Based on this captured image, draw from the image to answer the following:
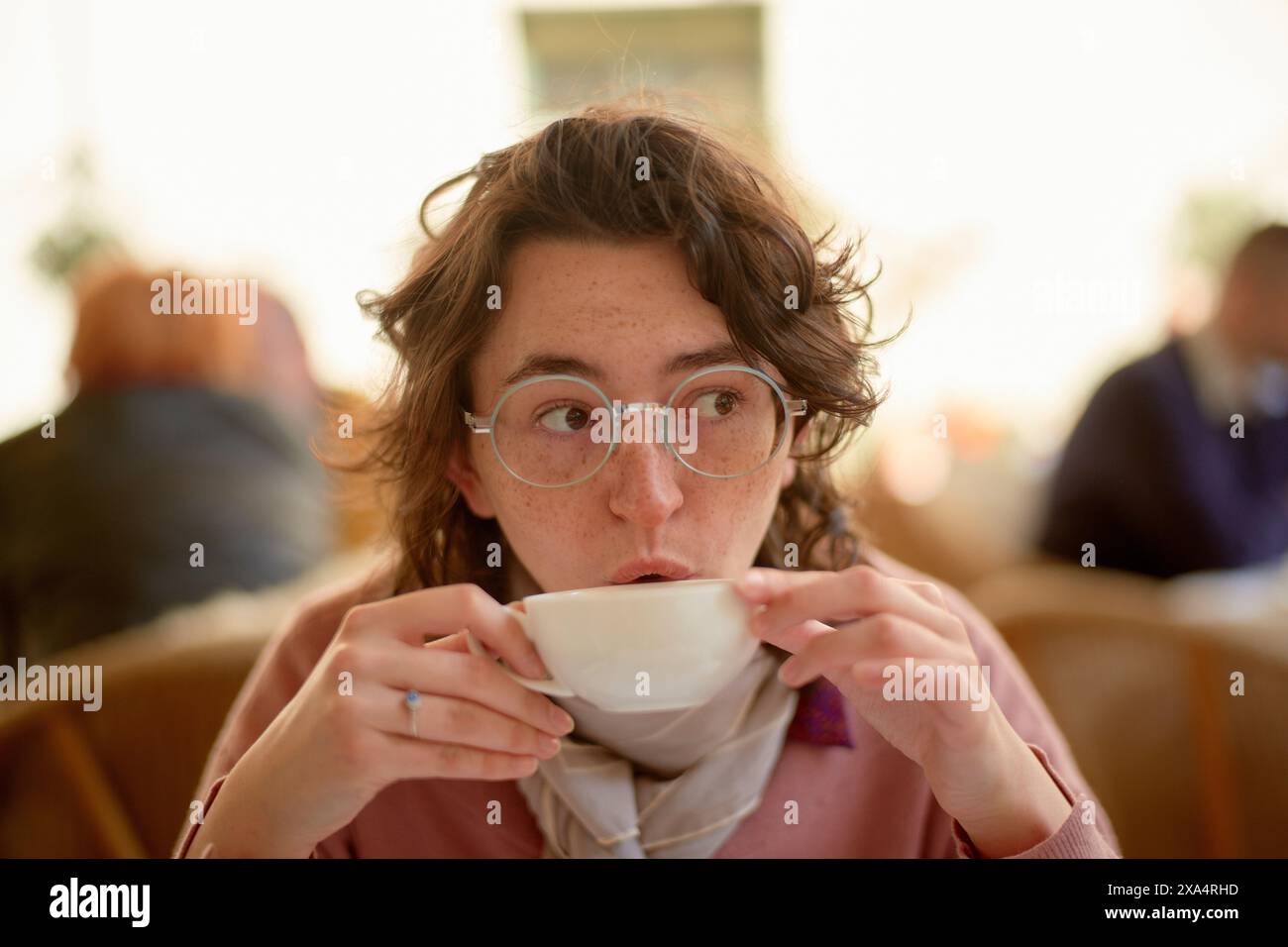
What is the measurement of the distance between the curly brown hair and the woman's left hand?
0.23 m

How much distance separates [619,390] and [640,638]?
0.69 feet

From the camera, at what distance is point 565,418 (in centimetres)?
75

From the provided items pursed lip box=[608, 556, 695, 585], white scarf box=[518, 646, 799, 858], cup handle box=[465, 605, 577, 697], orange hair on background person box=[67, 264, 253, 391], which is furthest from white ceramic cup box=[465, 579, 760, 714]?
orange hair on background person box=[67, 264, 253, 391]

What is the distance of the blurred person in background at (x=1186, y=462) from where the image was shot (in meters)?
2.02

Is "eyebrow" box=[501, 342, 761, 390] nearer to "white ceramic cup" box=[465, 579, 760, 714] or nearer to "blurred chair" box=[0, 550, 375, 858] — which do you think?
"white ceramic cup" box=[465, 579, 760, 714]

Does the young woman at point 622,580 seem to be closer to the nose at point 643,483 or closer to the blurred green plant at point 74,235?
the nose at point 643,483

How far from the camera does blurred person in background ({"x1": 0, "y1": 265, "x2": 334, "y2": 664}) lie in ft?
4.70

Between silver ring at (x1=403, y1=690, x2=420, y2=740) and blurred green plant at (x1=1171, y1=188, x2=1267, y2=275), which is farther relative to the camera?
blurred green plant at (x1=1171, y1=188, x2=1267, y2=275)

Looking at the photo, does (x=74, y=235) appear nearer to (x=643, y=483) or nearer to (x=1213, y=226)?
(x=643, y=483)

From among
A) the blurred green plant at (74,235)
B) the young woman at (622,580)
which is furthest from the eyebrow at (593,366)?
the blurred green plant at (74,235)

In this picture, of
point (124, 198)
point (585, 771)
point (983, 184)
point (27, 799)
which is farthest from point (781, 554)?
point (124, 198)

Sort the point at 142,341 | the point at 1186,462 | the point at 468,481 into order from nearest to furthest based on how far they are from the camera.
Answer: the point at 468,481
the point at 142,341
the point at 1186,462

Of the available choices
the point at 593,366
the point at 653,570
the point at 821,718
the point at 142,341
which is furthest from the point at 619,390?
the point at 142,341
